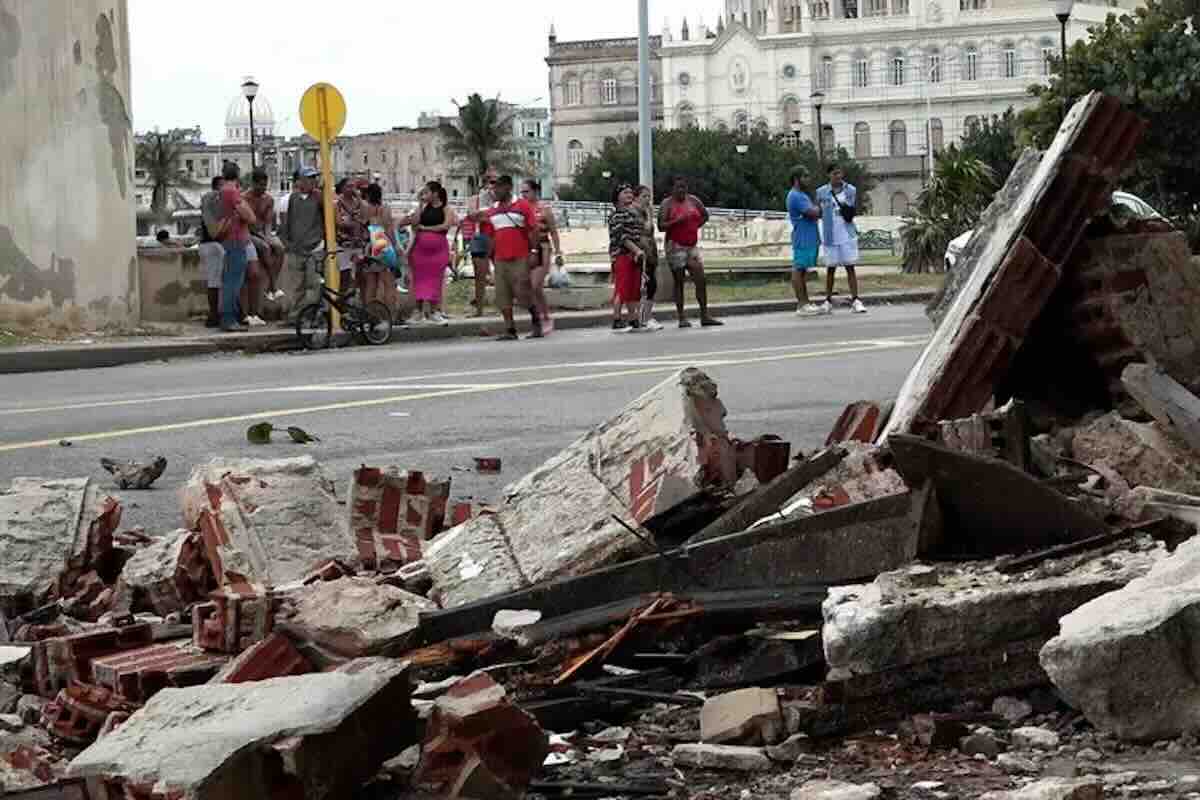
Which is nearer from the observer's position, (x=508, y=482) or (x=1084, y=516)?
(x=1084, y=516)

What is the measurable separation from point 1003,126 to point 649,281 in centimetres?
10532

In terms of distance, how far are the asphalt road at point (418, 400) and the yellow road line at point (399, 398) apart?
0.05ft

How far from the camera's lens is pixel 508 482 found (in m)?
8.95

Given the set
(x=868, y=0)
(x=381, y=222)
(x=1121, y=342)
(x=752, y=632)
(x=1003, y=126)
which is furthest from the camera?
(x=868, y=0)

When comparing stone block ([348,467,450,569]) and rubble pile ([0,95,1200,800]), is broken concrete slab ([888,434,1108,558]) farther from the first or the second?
stone block ([348,467,450,569])

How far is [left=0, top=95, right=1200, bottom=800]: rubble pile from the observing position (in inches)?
162

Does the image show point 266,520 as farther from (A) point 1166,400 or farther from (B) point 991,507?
(A) point 1166,400

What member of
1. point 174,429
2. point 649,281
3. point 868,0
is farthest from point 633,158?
point 174,429

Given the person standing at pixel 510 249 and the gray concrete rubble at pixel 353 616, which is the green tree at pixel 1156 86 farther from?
the gray concrete rubble at pixel 353 616

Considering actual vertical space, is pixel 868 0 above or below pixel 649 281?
above

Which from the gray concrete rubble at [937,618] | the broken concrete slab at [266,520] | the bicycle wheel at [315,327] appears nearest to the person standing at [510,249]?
the bicycle wheel at [315,327]

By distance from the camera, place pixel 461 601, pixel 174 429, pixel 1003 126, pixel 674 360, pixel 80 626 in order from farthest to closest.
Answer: pixel 1003 126 → pixel 674 360 → pixel 174 429 → pixel 80 626 → pixel 461 601

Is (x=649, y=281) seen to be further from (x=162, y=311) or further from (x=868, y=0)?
(x=868, y=0)

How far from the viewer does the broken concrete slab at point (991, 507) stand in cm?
513
